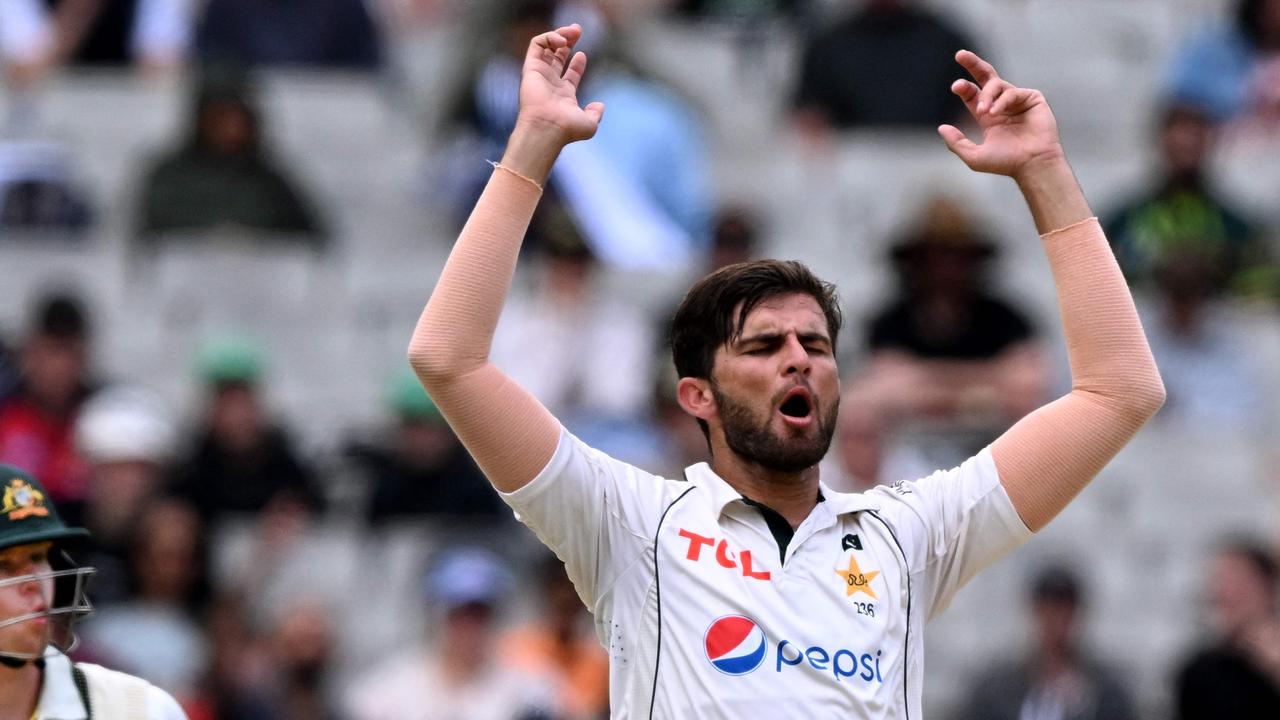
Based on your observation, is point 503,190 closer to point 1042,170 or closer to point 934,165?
point 1042,170

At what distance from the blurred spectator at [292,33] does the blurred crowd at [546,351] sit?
15 mm

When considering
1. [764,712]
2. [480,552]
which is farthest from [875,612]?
[480,552]

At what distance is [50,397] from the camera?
33.7 ft

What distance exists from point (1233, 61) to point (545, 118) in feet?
31.1

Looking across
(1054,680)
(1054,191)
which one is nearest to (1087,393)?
(1054,191)

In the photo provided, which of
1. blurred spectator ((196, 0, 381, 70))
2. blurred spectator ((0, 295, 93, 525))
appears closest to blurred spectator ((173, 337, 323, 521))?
blurred spectator ((0, 295, 93, 525))

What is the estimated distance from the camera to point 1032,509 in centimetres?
484

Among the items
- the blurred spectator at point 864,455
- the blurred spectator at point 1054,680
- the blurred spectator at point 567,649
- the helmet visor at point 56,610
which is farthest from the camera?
the blurred spectator at point 864,455

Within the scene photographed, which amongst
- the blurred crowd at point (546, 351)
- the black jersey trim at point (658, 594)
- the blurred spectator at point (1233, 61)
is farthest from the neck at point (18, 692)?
the blurred spectator at point (1233, 61)

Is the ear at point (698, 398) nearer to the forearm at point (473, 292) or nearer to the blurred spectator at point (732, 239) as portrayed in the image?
the forearm at point (473, 292)

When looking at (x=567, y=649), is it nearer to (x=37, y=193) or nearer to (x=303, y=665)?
(x=303, y=665)

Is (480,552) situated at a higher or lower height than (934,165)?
lower

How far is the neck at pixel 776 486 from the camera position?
476cm

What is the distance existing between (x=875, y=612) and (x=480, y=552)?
5.26 meters
